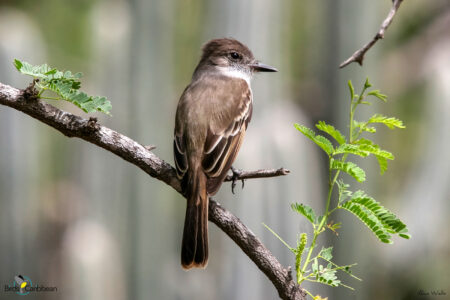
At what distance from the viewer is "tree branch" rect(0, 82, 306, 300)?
2.17 m

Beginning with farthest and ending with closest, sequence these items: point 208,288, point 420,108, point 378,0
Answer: point 420,108
point 378,0
point 208,288

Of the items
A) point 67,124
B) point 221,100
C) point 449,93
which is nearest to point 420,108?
point 449,93

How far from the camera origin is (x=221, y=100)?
358 cm

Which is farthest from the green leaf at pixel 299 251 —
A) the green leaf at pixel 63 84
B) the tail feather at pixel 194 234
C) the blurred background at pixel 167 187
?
the blurred background at pixel 167 187

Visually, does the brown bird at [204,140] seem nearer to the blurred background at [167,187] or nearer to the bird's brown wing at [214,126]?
the bird's brown wing at [214,126]

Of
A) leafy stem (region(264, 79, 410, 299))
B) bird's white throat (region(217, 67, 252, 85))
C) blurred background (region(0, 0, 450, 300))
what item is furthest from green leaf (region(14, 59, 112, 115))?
blurred background (region(0, 0, 450, 300))

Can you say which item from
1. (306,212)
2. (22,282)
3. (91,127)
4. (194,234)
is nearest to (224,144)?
(194,234)

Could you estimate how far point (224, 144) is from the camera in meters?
3.32

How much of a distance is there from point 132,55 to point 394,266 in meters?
2.95

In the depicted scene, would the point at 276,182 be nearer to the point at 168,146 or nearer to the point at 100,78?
the point at 168,146

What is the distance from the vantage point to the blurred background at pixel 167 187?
5184 mm

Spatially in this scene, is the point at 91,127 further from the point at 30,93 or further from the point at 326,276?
the point at 326,276

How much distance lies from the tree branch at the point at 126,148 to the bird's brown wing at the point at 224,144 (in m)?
0.65

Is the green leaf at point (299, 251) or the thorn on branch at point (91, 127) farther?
the thorn on branch at point (91, 127)
